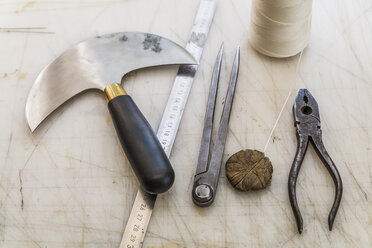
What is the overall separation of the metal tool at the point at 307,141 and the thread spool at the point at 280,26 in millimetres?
126

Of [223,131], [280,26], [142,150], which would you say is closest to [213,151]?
[223,131]

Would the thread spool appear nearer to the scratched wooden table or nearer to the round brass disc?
the scratched wooden table

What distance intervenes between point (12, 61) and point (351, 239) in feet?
3.15

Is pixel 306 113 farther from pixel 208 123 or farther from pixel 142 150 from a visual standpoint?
pixel 142 150

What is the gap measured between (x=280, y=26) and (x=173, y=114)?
0.32 metres

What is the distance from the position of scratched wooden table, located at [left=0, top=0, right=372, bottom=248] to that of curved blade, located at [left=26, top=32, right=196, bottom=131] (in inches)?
1.6

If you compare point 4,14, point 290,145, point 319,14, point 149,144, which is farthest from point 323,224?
point 4,14

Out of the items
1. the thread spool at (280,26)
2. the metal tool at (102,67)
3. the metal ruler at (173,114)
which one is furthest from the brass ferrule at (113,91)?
the thread spool at (280,26)

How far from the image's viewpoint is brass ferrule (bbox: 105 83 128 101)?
2.98ft

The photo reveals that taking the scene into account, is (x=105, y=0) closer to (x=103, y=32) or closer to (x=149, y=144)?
(x=103, y=32)

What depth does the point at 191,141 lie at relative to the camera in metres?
0.93

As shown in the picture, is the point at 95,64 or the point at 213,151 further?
the point at 95,64

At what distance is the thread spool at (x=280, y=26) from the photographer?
2.87ft

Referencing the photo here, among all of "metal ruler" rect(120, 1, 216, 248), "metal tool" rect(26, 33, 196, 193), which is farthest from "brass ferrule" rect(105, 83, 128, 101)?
"metal ruler" rect(120, 1, 216, 248)
